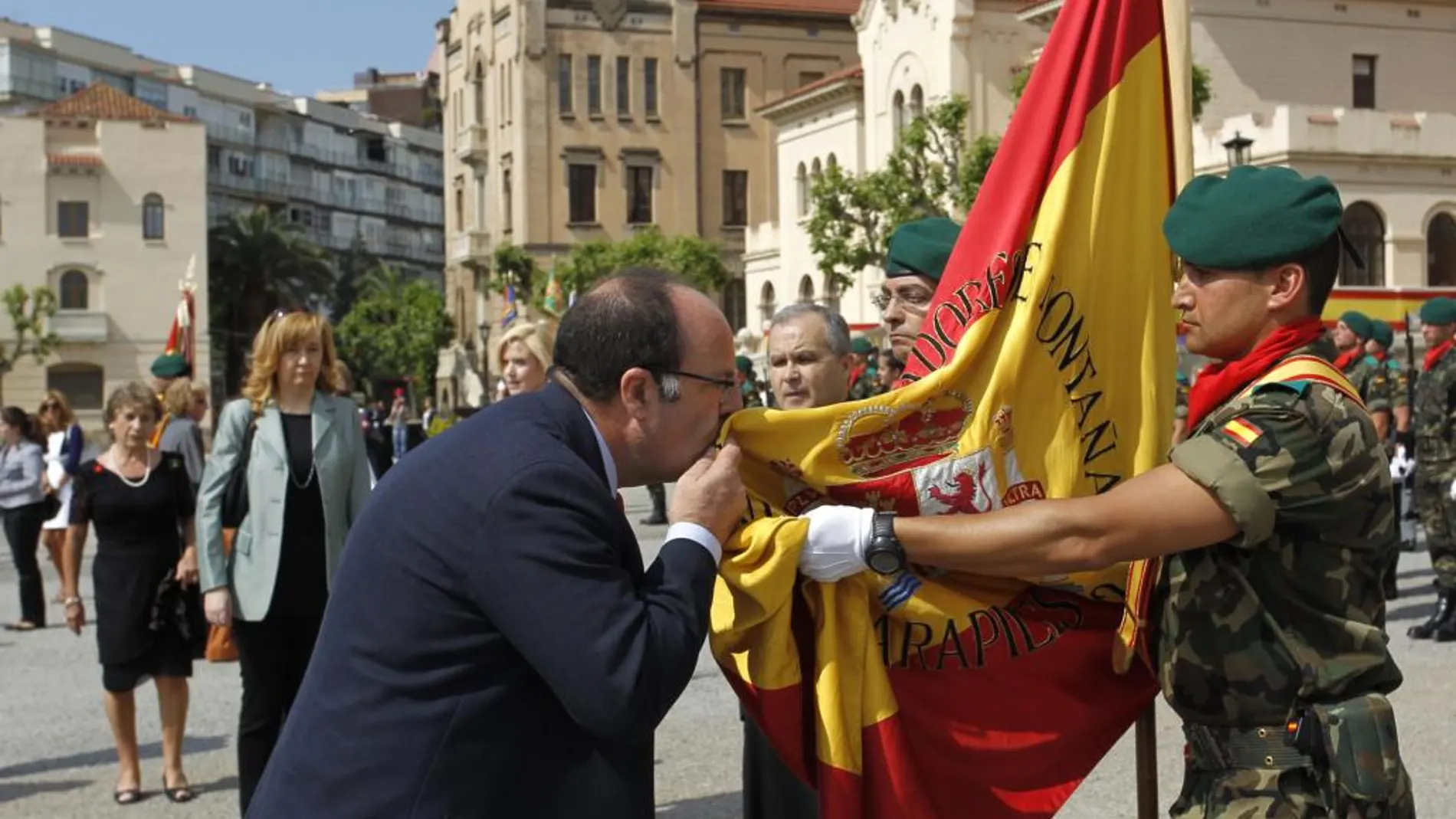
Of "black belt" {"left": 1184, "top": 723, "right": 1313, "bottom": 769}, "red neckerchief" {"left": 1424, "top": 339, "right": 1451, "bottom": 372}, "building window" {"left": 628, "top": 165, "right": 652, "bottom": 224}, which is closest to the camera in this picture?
"black belt" {"left": 1184, "top": 723, "right": 1313, "bottom": 769}

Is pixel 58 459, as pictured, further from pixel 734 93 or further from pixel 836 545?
pixel 734 93

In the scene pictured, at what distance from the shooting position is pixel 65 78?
104 meters

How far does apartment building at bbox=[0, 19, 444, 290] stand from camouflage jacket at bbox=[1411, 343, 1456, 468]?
96412 mm

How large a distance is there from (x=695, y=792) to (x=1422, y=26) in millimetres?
46814

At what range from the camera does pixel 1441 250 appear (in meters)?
42.5

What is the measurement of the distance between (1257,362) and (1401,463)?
1225 centimetres

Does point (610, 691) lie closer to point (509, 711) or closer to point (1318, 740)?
point (509, 711)

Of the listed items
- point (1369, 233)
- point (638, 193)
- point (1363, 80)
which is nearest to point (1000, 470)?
point (1369, 233)

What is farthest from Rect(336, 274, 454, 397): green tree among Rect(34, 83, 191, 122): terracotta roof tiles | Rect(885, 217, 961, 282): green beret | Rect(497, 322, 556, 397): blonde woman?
Rect(885, 217, 961, 282): green beret

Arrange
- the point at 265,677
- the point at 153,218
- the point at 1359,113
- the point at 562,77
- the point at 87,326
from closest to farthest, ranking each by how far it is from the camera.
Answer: the point at 265,677 → the point at 1359,113 → the point at 87,326 → the point at 153,218 → the point at 562,77

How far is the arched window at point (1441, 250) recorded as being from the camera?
42.2 metres

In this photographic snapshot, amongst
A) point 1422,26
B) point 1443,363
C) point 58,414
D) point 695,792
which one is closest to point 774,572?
point 695,792

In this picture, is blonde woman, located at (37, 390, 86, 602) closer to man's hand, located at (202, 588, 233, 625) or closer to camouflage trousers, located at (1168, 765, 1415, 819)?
man's hand, located at (202, 588, 233, 625)

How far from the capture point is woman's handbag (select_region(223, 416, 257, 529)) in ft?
23.4
